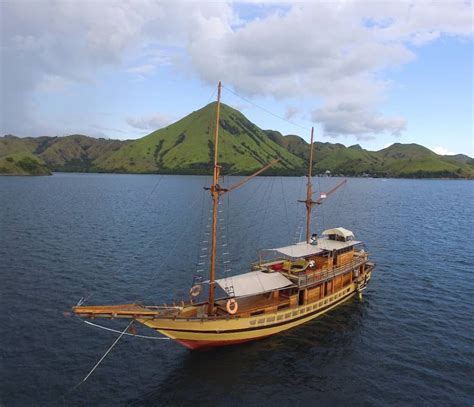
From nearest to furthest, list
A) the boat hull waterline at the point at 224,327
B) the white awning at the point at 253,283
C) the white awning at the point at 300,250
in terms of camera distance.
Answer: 1. the boat hull waterline at the point at 224,327
2. the white awning at the point at 253,283
3. the white awning at the point at 300,250

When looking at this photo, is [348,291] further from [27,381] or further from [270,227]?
[270,227]

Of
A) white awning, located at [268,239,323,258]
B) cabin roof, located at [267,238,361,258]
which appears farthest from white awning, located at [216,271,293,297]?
cabin roof, located at [267,238,361,258]

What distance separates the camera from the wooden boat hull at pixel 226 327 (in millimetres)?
33062

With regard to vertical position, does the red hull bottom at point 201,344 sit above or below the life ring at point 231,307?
below

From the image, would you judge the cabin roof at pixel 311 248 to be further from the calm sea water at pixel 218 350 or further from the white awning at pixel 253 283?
the calm sea water at pixel 218 350

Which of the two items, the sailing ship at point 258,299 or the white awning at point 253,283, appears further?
the white awning at point 253,283

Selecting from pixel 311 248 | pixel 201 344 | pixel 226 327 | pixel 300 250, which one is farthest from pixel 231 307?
pixel 311 248

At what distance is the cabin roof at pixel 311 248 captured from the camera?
152ft

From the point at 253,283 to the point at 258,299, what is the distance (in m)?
2.69

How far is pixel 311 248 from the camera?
48.4m

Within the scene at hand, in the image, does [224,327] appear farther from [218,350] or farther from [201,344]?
[218,350]

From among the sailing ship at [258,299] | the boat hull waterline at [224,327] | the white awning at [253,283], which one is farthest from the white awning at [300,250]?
the boat hull waterline at [224,327]

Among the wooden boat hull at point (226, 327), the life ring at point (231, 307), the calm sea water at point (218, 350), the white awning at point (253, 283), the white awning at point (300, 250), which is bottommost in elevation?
the calm sea water at point (218, 350)

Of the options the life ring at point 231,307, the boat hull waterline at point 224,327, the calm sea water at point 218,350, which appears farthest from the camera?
the life ring at point 231,307
